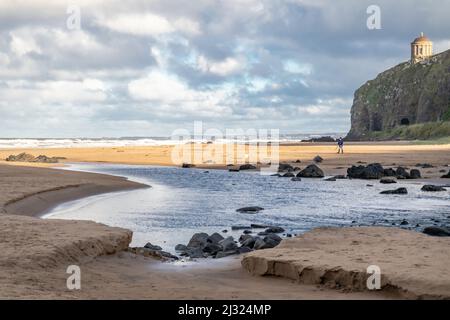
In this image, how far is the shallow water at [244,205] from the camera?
18688 millimetres

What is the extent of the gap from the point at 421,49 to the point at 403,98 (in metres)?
15.6

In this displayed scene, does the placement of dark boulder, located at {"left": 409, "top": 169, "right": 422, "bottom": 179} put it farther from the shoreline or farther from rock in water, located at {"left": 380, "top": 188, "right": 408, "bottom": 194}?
the shoreline

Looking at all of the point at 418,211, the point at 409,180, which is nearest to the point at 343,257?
the point at 418,211

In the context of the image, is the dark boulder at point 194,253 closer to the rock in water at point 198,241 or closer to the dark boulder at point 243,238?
the rock in water at point 198,241

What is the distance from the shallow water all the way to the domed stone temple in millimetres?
98503

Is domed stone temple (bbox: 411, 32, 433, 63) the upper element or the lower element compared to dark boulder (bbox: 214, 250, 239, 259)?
upper

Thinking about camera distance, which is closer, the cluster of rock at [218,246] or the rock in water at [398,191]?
the cluster of rock at [218,246]

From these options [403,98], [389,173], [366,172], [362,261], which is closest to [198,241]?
[362,261]

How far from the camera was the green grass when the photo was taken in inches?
3514

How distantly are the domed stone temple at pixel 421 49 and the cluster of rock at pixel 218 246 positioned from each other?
11763 centimetres

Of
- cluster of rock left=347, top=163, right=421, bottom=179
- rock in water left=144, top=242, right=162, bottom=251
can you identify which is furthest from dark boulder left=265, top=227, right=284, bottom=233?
cluster of rock left=347, top=163, right=421, bottom=179

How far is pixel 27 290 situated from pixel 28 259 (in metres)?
2.04

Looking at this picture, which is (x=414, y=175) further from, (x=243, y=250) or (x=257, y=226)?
(x=243, y=250)

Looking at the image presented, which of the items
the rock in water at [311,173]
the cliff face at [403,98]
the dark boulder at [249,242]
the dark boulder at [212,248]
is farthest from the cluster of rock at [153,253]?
the cliff face at [403,98]
